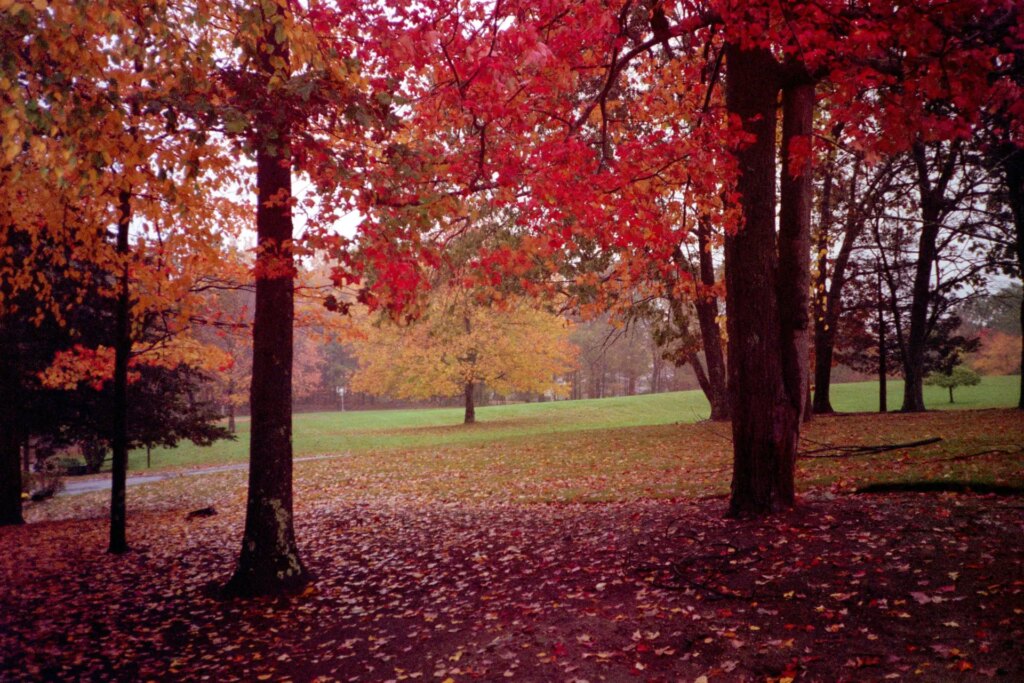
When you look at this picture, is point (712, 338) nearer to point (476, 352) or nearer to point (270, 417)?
point (476, 352)

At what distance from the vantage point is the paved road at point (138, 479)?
20.8 meters

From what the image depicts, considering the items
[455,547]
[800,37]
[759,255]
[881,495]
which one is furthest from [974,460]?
[455,547]

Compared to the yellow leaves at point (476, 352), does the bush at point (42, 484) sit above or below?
below

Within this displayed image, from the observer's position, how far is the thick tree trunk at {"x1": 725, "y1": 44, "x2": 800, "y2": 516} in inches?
293

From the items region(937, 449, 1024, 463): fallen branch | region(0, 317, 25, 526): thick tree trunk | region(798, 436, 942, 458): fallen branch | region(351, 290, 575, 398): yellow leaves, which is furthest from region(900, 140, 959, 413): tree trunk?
region(0, 317, 25, 526): thick tree trunk

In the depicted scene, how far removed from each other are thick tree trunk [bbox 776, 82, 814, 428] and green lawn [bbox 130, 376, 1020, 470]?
16.1 m

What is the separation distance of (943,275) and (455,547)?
23.3m

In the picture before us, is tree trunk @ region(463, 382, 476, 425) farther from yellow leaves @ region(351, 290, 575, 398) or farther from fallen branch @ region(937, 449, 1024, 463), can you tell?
fallen branch @ region(937, 449, 1024, 463)

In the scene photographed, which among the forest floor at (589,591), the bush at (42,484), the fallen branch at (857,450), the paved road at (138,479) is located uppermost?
the fallen branch at (857,450)

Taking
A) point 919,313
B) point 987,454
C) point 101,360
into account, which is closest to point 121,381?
point 101,360

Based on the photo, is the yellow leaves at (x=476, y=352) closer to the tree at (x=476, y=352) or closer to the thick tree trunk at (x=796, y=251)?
the tree at (x=476, y=352)

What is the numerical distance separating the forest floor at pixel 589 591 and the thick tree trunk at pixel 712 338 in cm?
861

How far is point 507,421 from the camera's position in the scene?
115ft

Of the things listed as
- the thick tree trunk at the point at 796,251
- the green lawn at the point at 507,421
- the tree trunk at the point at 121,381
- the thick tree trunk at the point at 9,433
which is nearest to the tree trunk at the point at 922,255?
the green lawn at the point at 507,421
